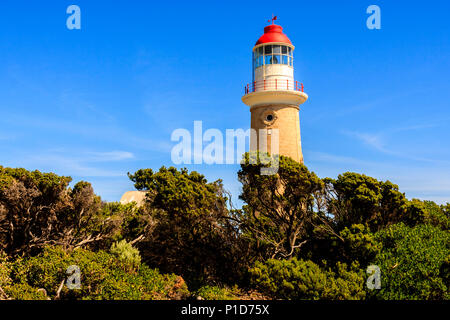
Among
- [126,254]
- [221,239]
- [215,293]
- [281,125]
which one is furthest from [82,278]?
[281,125]

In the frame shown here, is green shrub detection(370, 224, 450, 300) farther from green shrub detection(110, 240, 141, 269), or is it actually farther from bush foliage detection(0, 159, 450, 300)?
green shrub detection(110, 240, 141, 269)

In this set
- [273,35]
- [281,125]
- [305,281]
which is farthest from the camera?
[273,35]

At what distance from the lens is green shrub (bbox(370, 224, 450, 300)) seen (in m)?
18.9

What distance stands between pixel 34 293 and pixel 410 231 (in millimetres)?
17323

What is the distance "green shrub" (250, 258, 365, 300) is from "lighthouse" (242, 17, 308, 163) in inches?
422

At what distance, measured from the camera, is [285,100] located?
29734 mm

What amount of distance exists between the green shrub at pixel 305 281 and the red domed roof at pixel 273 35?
644 inches

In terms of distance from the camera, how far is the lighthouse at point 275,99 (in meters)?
29.6

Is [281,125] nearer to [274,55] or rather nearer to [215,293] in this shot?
[274,55]

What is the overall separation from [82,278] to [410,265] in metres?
14.1

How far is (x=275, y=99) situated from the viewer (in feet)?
97.4

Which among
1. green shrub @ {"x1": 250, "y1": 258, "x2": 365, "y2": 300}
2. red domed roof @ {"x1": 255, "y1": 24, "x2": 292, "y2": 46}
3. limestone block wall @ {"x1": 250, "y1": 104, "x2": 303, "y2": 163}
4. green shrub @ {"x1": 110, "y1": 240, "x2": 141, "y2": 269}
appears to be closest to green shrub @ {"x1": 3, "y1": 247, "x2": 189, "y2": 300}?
green shrub @ {"x1": 110, "y1": 240, "x2": 141, "y2": 269}

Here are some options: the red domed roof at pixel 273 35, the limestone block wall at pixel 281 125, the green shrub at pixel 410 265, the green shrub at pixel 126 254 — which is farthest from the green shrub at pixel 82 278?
the red domed roof at pixel 273 35
